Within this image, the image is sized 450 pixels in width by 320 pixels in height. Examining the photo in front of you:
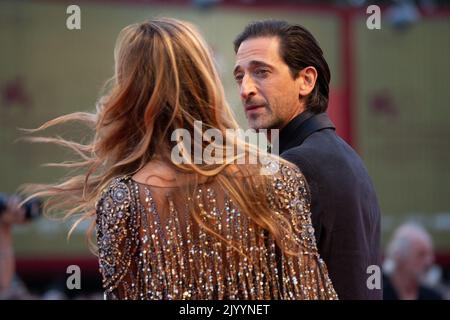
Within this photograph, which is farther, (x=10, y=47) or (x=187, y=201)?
(x=10, y=47)

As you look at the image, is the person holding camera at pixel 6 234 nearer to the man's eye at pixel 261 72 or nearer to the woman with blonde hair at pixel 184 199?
the man's eye at pixel 261 72

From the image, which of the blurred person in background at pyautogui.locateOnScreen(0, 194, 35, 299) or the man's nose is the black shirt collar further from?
the blurred person in background at pyautogui.locateOnScreen(0, 194, 35, 299)

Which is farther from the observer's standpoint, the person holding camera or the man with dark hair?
the person holding camera

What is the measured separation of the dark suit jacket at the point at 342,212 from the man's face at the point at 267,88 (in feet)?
0.67

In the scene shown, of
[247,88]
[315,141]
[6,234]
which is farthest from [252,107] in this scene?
[6,234]

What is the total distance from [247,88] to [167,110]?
74 cm

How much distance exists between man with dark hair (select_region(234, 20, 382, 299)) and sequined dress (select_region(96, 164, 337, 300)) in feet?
1.30

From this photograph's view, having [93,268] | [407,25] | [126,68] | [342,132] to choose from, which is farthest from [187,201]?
[407,25]

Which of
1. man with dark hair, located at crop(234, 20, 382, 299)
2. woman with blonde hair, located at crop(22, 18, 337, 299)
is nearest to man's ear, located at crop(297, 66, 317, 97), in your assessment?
man with dark hair, located at crop(234, 20, 382, 299)

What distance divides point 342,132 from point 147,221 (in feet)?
27.7

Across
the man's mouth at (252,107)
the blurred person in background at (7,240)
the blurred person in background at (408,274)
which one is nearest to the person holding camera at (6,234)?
the blurred person in background at (7,240)

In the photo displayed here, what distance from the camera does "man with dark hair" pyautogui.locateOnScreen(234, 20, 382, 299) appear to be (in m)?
2.67

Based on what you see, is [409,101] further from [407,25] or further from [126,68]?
[126,68]

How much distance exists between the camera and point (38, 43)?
9.52 m
